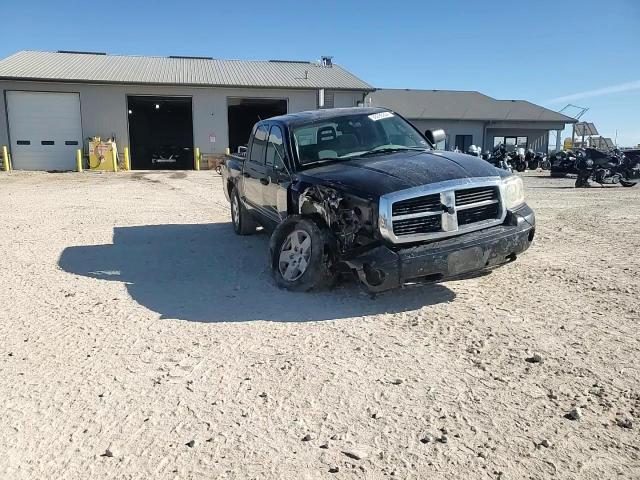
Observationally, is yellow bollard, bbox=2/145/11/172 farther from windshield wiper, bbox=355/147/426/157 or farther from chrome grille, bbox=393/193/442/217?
chrome grille, bbox=393/193/442/217

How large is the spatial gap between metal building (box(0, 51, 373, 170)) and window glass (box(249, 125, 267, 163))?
22.2m

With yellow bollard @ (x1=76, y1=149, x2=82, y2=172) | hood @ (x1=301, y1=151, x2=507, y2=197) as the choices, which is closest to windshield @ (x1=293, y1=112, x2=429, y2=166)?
hood @ (x1=301, y1=151, x2=507, y2=197)

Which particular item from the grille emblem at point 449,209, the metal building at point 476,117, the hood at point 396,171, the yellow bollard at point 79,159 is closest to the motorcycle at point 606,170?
the hood at point 396,171

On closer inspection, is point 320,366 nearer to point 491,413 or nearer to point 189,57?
point 491,413

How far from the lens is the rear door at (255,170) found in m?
6.69

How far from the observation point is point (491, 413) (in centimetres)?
282

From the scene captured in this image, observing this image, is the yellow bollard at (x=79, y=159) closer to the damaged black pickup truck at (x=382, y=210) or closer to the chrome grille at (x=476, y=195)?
the damaged black pickup truck at (x=382, y=210)

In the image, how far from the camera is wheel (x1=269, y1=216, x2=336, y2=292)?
4.65 metres

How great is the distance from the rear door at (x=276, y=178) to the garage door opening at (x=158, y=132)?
28.4 m

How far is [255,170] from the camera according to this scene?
6879mm

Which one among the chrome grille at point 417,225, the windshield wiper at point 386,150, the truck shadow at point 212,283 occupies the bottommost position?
the truck shadow at point 212,283

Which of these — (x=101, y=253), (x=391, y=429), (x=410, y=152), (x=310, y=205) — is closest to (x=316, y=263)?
(x=310, y=205)

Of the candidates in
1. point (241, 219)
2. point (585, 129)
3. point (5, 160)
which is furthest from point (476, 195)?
point (585, 129)

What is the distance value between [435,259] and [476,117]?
1391 inches
